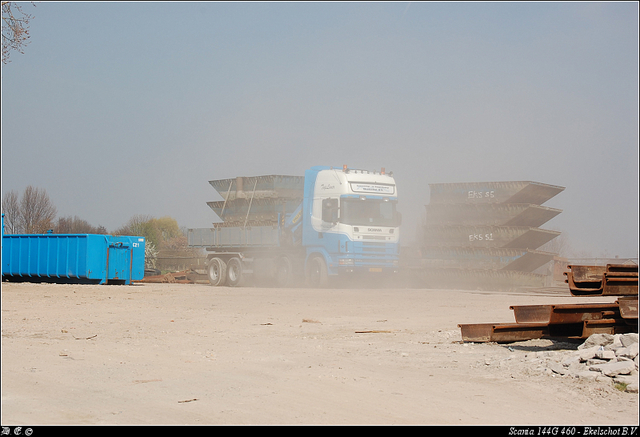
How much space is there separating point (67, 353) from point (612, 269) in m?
7.62

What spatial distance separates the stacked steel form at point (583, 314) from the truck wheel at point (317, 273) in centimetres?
1391

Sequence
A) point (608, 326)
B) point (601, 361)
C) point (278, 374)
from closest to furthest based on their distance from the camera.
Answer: point (601, 361) < point (278, 374) < point (608, 326)

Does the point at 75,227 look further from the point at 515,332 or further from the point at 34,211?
the point at 515,332

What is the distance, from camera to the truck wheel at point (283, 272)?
83.8ft

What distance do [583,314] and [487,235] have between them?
17921mm

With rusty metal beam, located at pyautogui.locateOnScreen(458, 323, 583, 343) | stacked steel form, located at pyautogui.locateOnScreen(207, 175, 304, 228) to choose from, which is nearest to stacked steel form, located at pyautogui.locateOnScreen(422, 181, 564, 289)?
stacked steel form, located at pyautogui.locateOnScreen(207, 175, 304, 228)

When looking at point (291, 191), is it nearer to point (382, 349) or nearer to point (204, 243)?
point (204, 243)

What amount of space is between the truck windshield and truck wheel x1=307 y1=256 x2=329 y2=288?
193 cm

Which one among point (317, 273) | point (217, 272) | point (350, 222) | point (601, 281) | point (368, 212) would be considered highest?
point (368, 212)

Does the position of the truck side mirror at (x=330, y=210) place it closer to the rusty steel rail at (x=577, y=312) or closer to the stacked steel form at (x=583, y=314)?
the stacked steel form at (x=583, y=314)

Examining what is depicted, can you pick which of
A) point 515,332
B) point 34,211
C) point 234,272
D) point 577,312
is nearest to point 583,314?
point 577,312

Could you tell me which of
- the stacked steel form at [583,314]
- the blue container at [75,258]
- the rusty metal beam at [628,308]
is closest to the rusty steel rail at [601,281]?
the stacked steel form at [583,314]

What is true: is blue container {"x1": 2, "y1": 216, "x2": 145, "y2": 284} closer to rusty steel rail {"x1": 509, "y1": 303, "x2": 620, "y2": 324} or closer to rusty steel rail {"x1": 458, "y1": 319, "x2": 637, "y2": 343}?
rusty steel rail {"x1": 458, "y1": 319, "x2": 637, "y2": 343}

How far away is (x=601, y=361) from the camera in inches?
295
